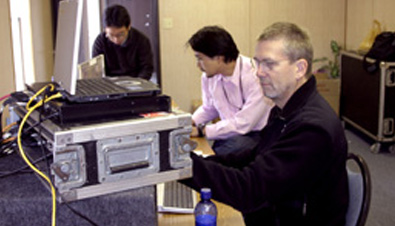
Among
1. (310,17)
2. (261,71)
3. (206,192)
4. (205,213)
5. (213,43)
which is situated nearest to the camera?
(206,192)

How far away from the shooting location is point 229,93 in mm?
2961

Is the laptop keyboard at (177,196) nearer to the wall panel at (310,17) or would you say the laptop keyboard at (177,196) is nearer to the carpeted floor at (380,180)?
the carpeted floor at (380,180)

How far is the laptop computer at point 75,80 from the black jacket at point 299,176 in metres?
0.37

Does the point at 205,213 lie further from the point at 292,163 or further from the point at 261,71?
the point at 261,71

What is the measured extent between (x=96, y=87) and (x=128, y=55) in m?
2.72

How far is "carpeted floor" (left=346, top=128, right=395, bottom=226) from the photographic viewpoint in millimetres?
3141

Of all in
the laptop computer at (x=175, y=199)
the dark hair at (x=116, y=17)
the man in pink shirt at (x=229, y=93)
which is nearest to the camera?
the laptop computer at (x=175, y=199)

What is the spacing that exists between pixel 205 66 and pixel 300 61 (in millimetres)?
1216

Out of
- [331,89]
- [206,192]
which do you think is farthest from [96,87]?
[331,89]

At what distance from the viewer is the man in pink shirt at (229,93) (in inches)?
112

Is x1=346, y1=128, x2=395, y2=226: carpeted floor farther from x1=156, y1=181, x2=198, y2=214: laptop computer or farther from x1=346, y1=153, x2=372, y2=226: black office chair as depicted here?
x1=156, y1=181, x2=198, y2=214: laptop computer

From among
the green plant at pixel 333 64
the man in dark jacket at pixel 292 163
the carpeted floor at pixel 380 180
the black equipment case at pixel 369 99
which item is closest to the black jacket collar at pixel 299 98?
the man in dark jacket at pixel 292 163

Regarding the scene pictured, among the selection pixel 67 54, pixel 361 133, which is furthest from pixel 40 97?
pixel 361 133

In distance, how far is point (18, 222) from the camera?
1134 millimetres
